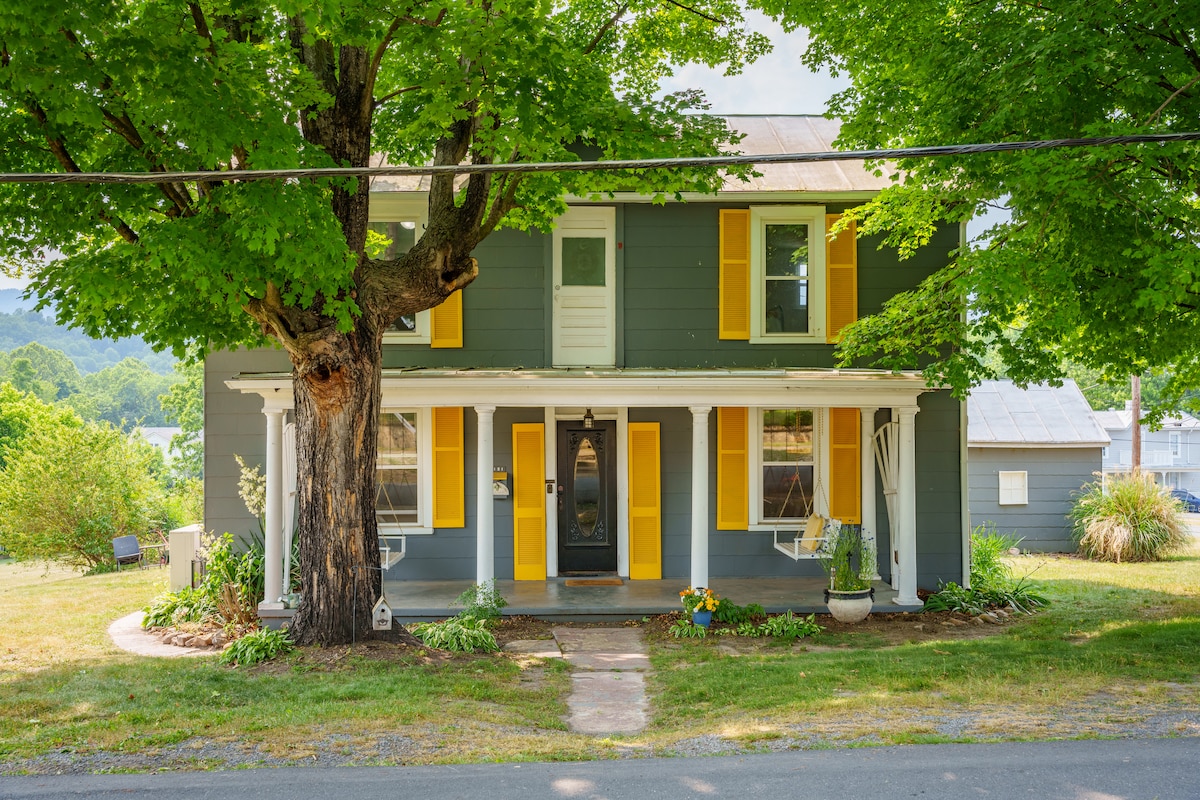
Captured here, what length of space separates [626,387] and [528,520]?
8.59 ft

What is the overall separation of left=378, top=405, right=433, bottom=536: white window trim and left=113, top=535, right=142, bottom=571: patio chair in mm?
6585

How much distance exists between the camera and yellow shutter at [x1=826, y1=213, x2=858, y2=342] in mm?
12008

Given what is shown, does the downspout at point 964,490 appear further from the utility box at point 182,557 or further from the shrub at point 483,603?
the utility box at point 182,557

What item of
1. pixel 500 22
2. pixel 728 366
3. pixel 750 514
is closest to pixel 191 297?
pixel 500 22

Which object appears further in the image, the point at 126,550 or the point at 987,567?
the point at 126,550

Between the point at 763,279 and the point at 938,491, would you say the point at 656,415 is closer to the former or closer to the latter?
the point at 763,279

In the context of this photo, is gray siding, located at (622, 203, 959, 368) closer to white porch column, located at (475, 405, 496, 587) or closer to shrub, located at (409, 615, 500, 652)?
white porch column, located at (475, 405, 496, 587)

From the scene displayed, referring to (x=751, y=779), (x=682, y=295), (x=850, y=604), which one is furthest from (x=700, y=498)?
(x=751, y=779)

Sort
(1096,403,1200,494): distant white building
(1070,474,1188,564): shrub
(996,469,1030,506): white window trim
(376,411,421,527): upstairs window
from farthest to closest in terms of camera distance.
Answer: (1096,403,1200,494): distant white building < (996,469,1030,506): white window trim < (1070,474,1188,564): shrub < (376,411,421,527): upstairs window

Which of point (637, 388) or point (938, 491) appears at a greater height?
point (637, 388)

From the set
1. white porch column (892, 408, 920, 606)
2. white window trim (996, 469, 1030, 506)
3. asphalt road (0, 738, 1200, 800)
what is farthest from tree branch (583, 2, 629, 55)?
white window trim (996, 469, 1030, 506)

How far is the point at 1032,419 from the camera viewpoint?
19.6 meters

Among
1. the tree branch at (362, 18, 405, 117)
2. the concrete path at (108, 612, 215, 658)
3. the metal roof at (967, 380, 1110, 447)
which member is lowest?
the concrete path at (108, 612, 215, 658)

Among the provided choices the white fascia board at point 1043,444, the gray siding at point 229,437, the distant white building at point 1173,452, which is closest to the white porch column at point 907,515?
the gray siding at point 229,437
